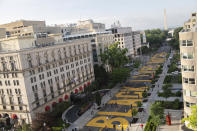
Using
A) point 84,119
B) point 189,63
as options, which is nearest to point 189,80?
point 189,63

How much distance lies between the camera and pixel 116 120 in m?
52.3

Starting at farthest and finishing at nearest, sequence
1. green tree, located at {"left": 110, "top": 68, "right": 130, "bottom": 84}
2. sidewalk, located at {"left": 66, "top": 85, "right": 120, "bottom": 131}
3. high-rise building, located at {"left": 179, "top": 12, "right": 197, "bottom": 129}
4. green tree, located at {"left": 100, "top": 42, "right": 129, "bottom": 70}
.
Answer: green tree, located at {"left": 100, "top": 42, "right": 129, "bottom": 70}, green tree, located at {"left": 110, "top": 68, "right": 130, "bottom": 84}, sidewalk, located at {"left": 66, "top": 85, "right": 120, "bottom": 131}, high-rise building, located at {"left": 179, "top": 12, "right": 197, "bottom": 129}

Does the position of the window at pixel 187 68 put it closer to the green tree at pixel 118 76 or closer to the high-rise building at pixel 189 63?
the high-rise building at pixel 189 63

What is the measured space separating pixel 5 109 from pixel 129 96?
132ft

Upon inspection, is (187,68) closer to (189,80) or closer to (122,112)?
(189,80)

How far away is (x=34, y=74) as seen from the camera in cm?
5897

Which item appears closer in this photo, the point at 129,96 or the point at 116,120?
the point at 116,120

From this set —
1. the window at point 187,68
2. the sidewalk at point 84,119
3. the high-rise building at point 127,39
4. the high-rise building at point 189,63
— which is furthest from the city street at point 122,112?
the high-rise building at point 127,39

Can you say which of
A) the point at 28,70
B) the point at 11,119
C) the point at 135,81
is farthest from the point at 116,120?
the point at 135,81

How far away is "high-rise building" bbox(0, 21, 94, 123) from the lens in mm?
55963

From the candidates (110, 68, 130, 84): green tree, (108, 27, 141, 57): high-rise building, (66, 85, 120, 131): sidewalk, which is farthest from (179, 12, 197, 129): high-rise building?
(108, 27, 141, 57): high-rise building

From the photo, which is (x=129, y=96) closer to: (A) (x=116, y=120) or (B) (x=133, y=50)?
(A) (x=116, y=120)

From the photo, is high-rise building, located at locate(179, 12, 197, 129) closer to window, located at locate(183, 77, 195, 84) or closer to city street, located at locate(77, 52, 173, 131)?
window, located at locate(183, 77, 195, 84)

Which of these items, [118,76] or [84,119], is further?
[118,76]
